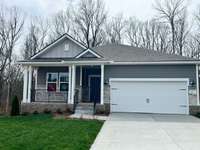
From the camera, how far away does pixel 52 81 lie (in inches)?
655

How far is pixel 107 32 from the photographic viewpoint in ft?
104

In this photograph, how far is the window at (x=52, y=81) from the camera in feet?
54.0

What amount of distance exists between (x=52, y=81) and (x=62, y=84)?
2.72ft

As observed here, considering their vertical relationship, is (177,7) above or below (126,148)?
above

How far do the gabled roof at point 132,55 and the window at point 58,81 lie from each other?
3403 millimetres

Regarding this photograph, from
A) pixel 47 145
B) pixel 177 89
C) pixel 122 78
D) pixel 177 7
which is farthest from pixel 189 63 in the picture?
pixel 177 7

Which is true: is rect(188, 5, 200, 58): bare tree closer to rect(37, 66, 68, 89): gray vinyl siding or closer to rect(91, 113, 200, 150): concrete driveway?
rect(37, 66, 68, 89): gray vinyl siding

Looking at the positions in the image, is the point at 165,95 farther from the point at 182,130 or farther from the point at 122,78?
the point at 182,130

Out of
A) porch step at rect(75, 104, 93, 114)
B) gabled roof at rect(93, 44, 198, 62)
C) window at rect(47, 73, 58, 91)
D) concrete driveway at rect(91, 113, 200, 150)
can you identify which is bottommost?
concrete driveway at rect(91, 113, 200, 150)

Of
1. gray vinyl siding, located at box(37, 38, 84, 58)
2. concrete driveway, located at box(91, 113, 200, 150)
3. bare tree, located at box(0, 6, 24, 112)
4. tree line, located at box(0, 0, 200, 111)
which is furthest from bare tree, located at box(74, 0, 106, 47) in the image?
concrete driveway, located at box(91, 113, 200, 150)

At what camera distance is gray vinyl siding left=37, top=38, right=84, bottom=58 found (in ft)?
54.5

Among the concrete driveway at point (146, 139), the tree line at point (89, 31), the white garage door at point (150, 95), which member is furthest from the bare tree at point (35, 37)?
the concrete driveway at point (146, 139)

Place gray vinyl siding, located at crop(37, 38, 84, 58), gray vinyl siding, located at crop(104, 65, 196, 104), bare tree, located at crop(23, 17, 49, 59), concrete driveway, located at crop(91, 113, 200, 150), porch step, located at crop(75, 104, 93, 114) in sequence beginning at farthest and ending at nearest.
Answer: bare tree, located at crop(23, 17, 49, 59) → gray vinyl siding, located at crop(37, 38, 84, 58) → gray vinyl siding, located at crop(104, 65, 196, 104) → porch step, located at crop(75, 104, 93, 114) → concrete driveway, located at crop(91, 113, 200, 150)

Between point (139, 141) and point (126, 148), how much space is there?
0.94 meters
